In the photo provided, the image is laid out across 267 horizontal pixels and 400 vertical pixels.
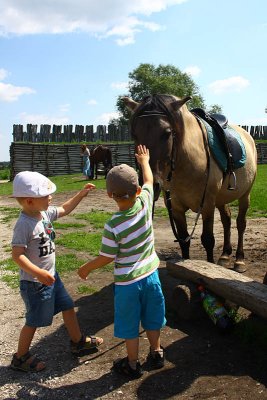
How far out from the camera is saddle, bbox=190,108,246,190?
582 centimetres

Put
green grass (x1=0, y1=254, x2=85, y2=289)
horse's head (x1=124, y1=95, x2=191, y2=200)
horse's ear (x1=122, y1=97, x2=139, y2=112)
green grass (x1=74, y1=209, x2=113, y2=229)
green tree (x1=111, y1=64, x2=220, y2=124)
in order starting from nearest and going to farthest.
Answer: horse's head (x1=124, y1=95, x2=191, y2=200) → horse's ear (x1=122, y1=97, x2=139, y2=112) → green grass (x1=0, y1=254, x2=85, y2=289) → green grass (x1=74, y1=209, x2=113, y2=229) → green tree (x1=111, y1=64, x2=220, y2=124)

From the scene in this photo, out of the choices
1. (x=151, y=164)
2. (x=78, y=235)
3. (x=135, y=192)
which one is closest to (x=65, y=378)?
(x=135, y=192)

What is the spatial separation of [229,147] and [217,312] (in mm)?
2613

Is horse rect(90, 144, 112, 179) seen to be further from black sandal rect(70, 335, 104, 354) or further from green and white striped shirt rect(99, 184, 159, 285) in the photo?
green and white striped shirt rect(99, 184, 159, 285)

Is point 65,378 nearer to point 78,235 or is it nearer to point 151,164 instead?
point 151,164

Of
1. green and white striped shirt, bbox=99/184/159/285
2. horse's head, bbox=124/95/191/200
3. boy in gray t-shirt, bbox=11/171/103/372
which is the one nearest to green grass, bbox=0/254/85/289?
boy in gray t-shirt, bbox=11/171/103/372

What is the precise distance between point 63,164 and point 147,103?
79.9 feet

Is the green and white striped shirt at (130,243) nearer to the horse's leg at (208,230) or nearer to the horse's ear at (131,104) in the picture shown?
the horse's ear at (131,104)

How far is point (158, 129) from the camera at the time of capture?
177 inches

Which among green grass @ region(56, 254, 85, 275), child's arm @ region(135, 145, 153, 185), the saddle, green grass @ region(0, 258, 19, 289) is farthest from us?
green grass @ region(56, 254, 85, 275)

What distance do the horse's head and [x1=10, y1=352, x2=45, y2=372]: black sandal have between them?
78.9 inches

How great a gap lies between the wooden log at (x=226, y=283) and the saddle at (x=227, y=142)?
154 cm

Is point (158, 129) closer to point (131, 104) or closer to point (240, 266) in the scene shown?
point (131, 104)

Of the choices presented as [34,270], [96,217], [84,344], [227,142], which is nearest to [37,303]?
[34,270]
